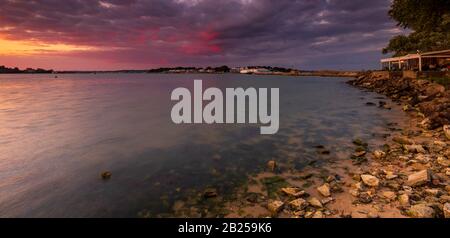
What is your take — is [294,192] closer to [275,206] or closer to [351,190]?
[275,206]

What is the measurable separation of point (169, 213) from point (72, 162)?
6736 millimetres

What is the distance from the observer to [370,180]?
816 cm

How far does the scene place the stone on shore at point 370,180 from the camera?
26.2ft

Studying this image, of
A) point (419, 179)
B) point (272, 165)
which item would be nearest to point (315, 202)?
point (419, 179)

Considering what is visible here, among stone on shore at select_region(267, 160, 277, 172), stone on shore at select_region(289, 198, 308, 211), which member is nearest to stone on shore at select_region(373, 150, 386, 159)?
stone on shore at select_region(267, 160, 277, 172)

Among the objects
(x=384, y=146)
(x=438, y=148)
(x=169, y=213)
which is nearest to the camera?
(x=169, y=213)

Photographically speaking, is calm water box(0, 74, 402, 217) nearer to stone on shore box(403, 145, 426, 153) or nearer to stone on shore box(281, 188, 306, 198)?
stone on shore box(281, 188, 306, 198)

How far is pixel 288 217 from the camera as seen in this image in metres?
6.74

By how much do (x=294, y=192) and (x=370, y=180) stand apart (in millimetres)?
2410

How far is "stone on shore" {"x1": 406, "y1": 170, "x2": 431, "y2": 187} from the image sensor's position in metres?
7.64
